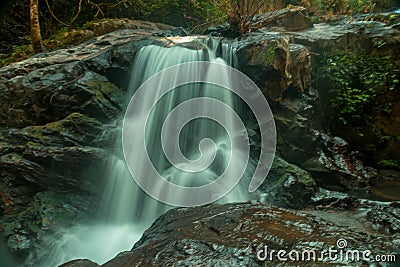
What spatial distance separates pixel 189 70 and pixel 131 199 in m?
2.92

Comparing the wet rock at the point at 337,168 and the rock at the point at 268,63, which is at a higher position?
the rock at the point at 268,63

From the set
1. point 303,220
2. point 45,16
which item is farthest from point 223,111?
point 45,16

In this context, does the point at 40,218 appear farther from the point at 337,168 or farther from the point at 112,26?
the point at 112,26

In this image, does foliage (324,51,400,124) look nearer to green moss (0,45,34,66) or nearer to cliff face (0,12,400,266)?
cliff face (0,12,400,266)

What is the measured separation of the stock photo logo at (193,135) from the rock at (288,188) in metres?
0.21

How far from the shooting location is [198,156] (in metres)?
5.31

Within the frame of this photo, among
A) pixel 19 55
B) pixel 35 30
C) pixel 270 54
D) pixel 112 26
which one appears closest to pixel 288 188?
pixel 270 54

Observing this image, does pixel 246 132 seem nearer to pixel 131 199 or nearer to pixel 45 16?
pixel 131 199

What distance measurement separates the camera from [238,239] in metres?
2.19

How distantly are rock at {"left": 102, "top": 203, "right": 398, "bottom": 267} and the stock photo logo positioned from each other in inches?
63.5

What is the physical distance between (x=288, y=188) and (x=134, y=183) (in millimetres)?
2444
